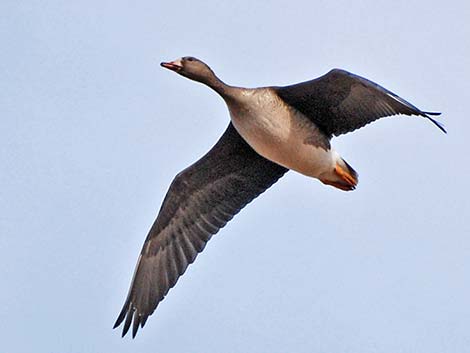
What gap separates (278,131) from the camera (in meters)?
15.3

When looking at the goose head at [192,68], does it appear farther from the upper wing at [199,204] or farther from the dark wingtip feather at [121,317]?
the dark wingtip feather at [121,317]

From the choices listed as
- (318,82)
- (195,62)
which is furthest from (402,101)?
(195,62)

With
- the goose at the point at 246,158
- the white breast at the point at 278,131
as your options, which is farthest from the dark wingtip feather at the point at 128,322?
the white breast at the point at 278,131

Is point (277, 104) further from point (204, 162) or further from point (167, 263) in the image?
point (167, 263)

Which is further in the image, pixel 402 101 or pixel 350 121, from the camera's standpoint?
pixel 350 121

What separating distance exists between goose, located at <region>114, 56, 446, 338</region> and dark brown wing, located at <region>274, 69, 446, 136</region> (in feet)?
0.05

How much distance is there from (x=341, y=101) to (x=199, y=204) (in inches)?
116

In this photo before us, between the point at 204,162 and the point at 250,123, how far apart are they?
2.07m

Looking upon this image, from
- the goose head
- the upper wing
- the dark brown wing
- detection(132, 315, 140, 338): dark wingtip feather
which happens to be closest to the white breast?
the dark brown wing

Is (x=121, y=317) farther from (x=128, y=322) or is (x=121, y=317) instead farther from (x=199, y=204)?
(x=199, y=204)

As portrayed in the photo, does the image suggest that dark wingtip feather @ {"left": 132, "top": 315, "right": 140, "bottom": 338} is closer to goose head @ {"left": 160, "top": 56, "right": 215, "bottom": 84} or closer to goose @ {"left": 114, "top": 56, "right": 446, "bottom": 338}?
goose @ {"left": 114, "top": 56, "right": 446, "bottom": 338}

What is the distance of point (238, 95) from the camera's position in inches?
600

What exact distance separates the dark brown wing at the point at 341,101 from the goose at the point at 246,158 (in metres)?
0.01

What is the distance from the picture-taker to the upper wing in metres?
17.0
